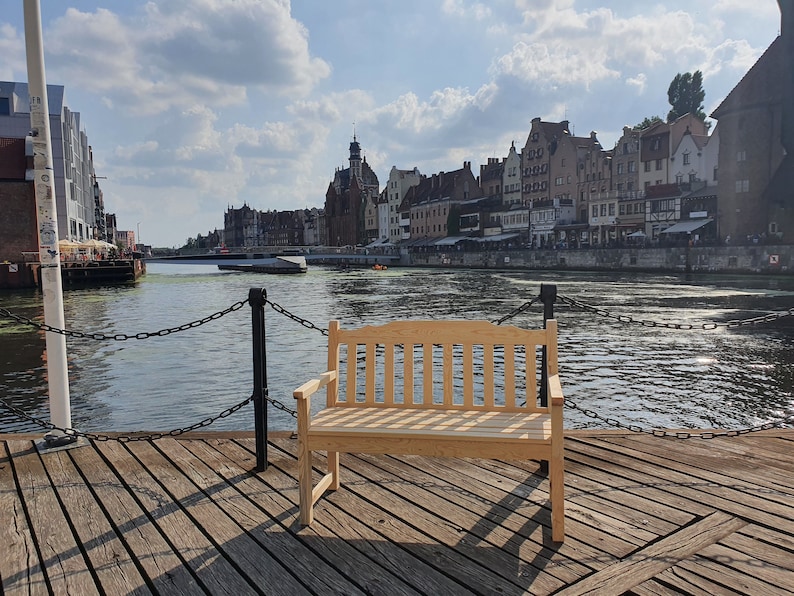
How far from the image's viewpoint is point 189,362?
15.5 meters

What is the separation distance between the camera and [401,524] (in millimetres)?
3436

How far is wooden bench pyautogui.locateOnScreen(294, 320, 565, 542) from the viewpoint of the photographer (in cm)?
327

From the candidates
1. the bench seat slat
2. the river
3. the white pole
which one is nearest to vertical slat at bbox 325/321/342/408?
the bench seat slat

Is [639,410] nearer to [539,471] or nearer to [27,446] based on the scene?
[539,471]

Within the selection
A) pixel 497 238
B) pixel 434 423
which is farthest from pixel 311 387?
pixel 497 238

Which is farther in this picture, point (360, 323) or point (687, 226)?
point (687, 226)

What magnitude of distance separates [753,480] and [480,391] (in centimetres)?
853

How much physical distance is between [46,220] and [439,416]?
3.31m

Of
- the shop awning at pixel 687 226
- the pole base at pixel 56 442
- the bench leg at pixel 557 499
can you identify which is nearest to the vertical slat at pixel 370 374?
the bench leg at pixel 557 499

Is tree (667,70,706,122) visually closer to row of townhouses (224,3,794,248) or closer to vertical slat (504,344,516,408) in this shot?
row of townhouses (224,3,794,248)

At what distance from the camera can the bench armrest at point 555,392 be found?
125 inches

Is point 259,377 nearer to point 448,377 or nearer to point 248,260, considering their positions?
point 448,377

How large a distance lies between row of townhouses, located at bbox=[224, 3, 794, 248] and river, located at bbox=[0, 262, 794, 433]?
23374mm

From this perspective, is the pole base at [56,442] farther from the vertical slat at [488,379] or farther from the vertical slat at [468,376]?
the vertical slat at [488,379]
